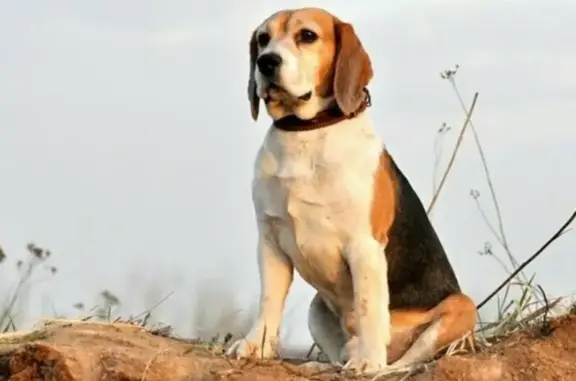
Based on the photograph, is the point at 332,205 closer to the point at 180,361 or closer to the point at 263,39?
the point at 263,39

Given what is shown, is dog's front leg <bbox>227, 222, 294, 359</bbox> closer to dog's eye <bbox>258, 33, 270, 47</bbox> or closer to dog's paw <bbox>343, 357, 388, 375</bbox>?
dog's paw <bbox>343, 357, 388, 375</bbox>

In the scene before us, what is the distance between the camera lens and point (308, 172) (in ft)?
13.1

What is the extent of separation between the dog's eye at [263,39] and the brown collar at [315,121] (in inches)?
10.6

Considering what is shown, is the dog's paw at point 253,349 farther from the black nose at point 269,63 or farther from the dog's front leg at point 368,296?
the black nose at point 269,63

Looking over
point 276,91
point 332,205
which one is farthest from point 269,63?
point 332,205

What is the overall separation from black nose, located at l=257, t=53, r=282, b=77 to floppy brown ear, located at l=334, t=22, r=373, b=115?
26 cm

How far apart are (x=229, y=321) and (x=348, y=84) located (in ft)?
3.81

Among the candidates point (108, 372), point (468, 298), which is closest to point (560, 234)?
point (468, 298)

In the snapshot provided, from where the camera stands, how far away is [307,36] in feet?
13.4

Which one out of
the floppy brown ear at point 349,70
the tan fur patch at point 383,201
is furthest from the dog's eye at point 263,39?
the tan fur patch at point 383,201

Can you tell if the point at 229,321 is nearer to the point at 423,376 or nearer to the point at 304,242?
the point at 304,242

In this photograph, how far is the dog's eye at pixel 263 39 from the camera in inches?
163

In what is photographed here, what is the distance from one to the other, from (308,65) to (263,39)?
0.73ft

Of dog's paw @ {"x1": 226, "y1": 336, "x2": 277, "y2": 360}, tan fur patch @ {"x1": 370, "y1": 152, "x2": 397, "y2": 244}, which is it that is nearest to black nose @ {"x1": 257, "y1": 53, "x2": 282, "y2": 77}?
tan fur patch @ {"x1": 370, "y1": 152, "x2": 397, "y2": 244}
